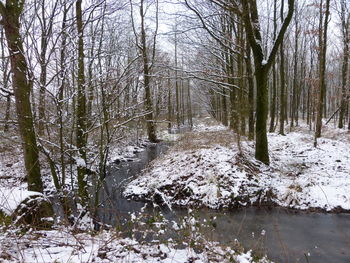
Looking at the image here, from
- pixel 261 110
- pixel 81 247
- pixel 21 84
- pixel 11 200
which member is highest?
pixel 21 84

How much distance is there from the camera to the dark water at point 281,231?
478 centimetres

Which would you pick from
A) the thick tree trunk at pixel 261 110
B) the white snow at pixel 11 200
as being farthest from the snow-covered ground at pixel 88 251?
the thick tree trunk at pixel 261 110

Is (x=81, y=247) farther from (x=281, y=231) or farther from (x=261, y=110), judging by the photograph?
(x=261, y=110)

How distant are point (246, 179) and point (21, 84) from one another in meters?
6.76

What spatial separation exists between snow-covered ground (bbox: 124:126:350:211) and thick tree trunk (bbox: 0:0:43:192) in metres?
3.25

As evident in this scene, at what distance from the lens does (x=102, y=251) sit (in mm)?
2996

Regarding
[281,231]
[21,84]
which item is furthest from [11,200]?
[281,231]

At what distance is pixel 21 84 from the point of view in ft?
16.1

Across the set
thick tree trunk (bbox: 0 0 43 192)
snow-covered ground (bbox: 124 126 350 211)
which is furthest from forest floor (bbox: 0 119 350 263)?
Answer: thick tree trunk (bbox: 0 0 43 192)

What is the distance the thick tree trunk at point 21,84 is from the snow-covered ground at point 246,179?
3251 millimetres

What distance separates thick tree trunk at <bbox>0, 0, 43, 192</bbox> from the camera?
15.4ft

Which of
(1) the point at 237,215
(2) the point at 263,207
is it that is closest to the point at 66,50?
(1) the point at 237,215

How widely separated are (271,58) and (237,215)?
5.16m

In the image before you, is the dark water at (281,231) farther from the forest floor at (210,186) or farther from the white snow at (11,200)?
the white snow at (11,200)
